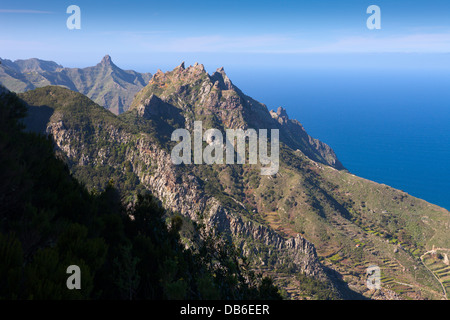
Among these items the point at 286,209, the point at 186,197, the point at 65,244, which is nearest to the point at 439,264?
the point at 286,209

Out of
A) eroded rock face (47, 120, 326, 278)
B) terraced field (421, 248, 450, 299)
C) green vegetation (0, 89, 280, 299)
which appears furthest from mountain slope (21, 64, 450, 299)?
green vegetation (0, 89, 280, 299)

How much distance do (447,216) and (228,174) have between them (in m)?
140

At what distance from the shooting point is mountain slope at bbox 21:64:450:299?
389ft

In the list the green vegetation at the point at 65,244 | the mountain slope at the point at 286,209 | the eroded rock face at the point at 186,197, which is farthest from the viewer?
the eroded rock face at the point at 186,197

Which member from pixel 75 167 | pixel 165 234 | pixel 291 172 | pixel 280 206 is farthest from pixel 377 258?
pixel 75 167

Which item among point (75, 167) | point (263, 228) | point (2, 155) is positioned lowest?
point (263, 228)

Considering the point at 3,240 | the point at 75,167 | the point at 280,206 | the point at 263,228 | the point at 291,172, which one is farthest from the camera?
the point at 291,172

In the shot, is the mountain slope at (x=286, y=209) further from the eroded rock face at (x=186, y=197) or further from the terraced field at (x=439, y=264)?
the terraced field at (x=439, y=264)

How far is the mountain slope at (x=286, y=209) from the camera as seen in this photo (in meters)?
119

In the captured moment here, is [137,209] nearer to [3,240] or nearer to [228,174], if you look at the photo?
[3,240]

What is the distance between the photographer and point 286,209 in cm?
15850

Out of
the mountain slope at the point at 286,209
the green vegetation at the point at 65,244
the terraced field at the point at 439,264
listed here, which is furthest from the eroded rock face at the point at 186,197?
the green vegetation at the point at 65,244

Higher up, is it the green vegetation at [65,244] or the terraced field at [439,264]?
the green vegetation at [65,244]

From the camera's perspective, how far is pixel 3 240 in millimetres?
8922
